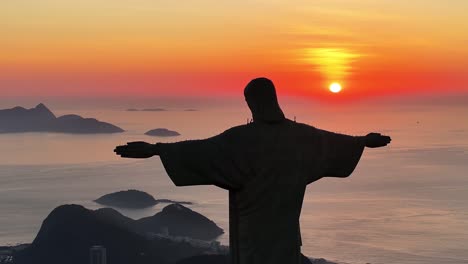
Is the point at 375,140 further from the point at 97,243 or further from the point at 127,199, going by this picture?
the point at 127,199

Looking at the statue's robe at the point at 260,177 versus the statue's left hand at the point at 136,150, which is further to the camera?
the statue's robe at the point at 260,177

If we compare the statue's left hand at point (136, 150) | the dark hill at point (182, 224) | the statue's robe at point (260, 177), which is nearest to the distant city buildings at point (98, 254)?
the dark hill at point (182, 224)

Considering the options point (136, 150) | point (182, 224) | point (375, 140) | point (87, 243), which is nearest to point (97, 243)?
point (87, 243)

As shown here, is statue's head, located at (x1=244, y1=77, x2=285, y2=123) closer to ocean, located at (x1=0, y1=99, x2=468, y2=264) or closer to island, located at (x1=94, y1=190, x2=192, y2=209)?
ocean, located at (x1=0, y1=99, x2=468, y2=264)

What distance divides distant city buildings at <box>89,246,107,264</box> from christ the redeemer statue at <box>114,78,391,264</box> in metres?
68.6

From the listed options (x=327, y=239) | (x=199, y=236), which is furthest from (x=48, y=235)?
(x=327, y=239)

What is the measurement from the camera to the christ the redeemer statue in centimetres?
314

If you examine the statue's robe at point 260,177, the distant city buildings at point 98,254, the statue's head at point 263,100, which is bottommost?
the statue's robe at point 260,177

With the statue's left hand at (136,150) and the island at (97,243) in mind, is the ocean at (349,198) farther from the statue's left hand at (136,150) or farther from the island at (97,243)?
the statue's left hand at (136,150)

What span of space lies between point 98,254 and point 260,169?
231 ft

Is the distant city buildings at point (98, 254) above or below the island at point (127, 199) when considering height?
below

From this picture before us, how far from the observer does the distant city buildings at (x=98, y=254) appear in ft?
230

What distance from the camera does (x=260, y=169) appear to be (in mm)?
3211

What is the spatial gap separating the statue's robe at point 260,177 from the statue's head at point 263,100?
4 cm
